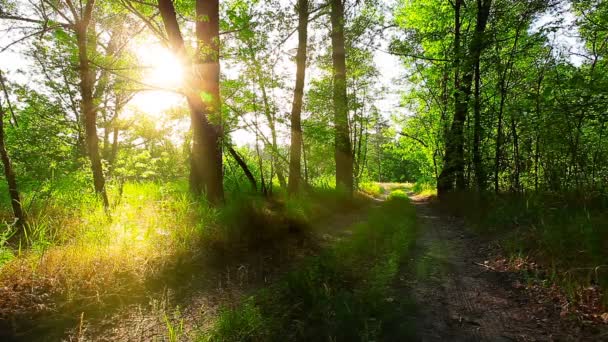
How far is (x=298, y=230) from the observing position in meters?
7.49

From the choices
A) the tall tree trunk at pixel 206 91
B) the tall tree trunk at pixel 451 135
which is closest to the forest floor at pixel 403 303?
the tall tree trunk at pixel 206 91

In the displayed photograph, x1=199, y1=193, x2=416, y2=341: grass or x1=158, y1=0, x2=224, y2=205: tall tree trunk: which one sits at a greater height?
x1=158, y1=0, x2=224, y2=205: tall tree trunk

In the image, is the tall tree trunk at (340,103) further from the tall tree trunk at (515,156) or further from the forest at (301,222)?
the tall tree trunk at (515,156)

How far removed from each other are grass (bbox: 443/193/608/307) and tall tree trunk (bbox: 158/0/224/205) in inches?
233

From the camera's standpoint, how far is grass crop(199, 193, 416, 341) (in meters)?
3.01

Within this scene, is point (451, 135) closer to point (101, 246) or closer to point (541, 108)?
point (541, 108)

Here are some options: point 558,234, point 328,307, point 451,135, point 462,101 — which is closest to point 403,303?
point 328,307

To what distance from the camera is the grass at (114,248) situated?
11.3ft

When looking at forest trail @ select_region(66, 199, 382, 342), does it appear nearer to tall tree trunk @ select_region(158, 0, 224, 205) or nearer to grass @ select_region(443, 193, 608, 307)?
tall tree trunk @ select_region(158, 0, 224, 205)

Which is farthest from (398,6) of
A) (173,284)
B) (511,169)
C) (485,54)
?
(173,284)

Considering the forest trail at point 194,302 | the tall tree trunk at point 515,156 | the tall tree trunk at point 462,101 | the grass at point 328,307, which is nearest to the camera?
the grass at point 328,307

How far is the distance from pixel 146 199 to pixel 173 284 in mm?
4008

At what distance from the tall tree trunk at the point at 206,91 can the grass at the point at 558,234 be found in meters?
5.91

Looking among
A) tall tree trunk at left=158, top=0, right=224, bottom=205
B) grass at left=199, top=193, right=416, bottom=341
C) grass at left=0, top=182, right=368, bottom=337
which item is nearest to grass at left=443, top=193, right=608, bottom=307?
grass at left=199, top=193, right=416, bottom=341
